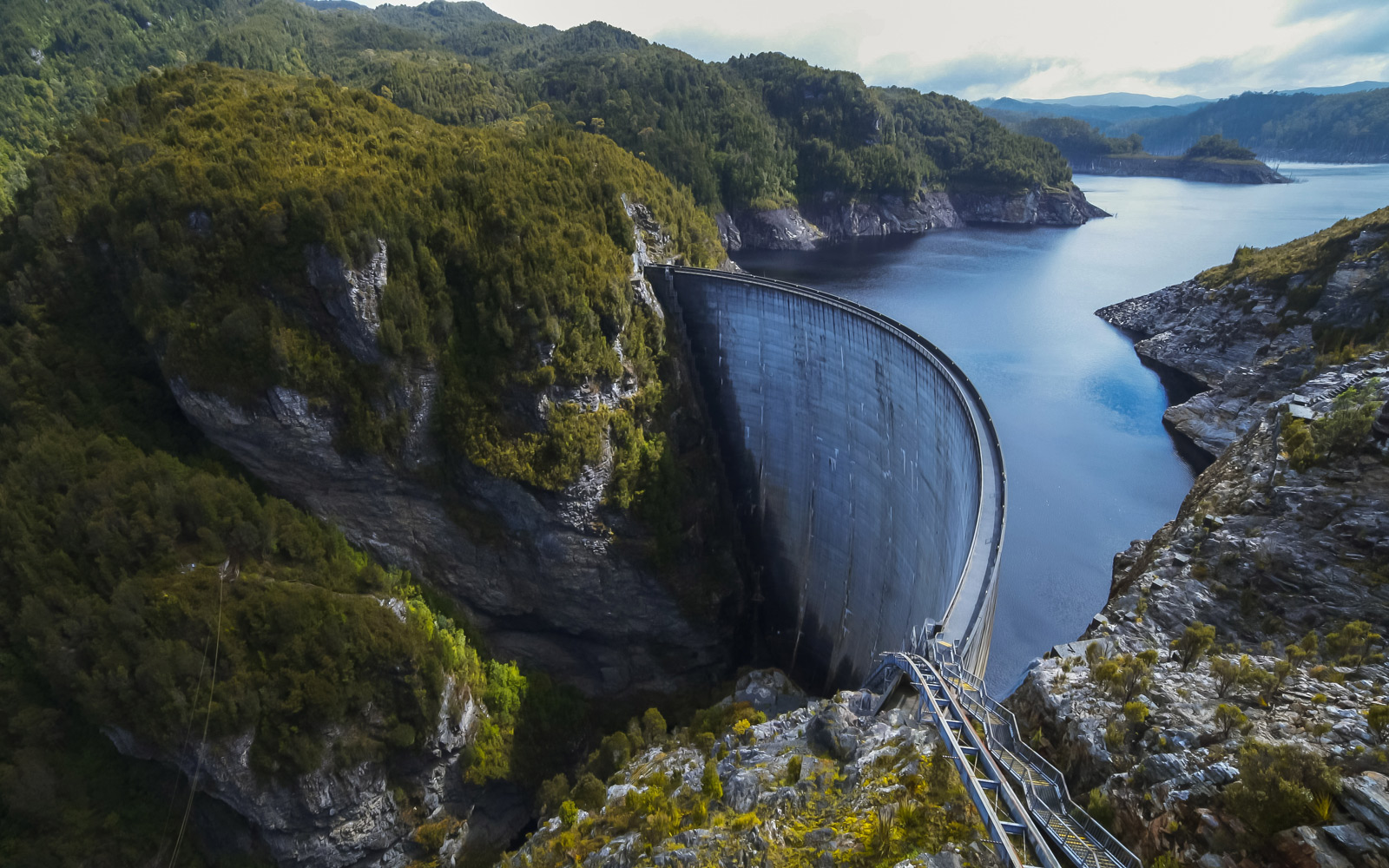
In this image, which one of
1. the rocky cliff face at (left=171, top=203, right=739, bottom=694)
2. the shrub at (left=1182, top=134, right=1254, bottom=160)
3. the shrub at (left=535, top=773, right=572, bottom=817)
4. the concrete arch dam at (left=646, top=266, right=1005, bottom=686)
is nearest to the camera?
the concrete arch dam at (left=646, top=266, right=1005, bottom=686)

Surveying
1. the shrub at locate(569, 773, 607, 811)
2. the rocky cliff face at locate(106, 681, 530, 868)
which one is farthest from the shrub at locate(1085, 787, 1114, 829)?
the rocky cliff face at locate(106, 681, 530, 868)

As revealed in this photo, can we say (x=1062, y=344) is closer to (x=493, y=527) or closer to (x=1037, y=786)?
(x=493, y=527)

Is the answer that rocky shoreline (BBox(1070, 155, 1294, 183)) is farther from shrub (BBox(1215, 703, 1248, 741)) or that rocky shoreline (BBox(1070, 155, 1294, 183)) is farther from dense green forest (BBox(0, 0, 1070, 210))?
shrub (BBox(1215, 703, 1248, 741))

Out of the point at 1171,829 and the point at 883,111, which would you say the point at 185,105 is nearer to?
the point at 1171,829

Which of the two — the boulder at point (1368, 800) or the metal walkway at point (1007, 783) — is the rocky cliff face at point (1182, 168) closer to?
the metal walkway at point (1007, 783)

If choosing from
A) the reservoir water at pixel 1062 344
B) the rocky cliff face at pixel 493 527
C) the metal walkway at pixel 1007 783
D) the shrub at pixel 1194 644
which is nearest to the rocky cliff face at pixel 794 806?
the metal walkway at pixel 1007 783

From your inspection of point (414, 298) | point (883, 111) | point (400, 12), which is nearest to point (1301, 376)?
point (414, 298)

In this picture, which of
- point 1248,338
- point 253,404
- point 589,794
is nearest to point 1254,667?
point 589,794
